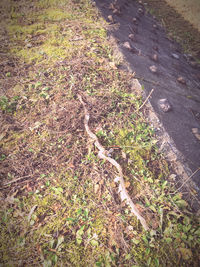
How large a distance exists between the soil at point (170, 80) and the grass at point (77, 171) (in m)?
0.58

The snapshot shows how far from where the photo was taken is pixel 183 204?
1.69 m

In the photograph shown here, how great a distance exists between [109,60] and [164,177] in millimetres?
2471

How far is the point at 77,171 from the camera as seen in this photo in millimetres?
1774

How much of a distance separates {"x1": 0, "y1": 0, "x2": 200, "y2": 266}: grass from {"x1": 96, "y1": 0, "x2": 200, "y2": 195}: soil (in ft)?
1.91

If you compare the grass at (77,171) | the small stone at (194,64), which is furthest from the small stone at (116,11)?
the small stone at (194,64)

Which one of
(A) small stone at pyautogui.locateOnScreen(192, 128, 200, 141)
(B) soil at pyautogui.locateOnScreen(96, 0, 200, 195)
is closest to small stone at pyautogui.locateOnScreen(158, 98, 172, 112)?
(B) soil at pyautogui.locateOnScreen(96, 0, 200, 195)

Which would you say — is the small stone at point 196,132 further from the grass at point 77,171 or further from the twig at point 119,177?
the twig at point 119,177

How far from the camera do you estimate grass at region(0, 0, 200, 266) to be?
137cm

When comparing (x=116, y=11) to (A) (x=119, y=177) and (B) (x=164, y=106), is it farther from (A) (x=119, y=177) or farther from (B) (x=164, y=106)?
(A) (x=119, y=177)

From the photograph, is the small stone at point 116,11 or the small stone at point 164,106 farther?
the small stone at point 116,11

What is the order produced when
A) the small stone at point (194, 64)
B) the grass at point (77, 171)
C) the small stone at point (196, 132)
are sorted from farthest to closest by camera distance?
the small stone at point (194, 64) → the small stone at point (196, 132) → the grass at point (77, 171)

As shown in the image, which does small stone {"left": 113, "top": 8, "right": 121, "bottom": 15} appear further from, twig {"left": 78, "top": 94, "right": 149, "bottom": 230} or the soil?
twig {"left": 78, "top": 94, "right": 149, "bottom": 230}

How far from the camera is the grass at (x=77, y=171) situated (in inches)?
53.8

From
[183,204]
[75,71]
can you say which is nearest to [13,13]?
[75,71]
